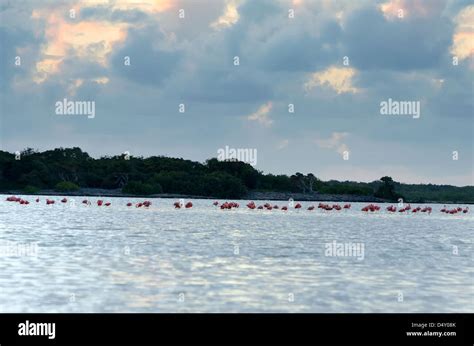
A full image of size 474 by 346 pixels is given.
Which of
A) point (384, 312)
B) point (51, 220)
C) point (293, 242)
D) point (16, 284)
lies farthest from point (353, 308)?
point (51, 220)

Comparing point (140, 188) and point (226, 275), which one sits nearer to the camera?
point (226, 275)

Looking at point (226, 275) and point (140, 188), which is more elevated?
point (140, 188)

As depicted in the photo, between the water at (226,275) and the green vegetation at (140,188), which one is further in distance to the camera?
the green vegetation at (140,188)

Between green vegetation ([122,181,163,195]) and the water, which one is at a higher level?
green vegetation ([122,181,163,195])

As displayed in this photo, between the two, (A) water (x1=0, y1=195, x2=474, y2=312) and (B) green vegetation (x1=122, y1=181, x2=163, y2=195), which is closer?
(A) water (x1=0, y1=195, x2=474, y2=312)

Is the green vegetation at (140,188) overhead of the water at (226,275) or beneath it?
overhead

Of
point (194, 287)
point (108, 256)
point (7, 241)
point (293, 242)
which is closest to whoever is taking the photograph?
point (194, 287)
